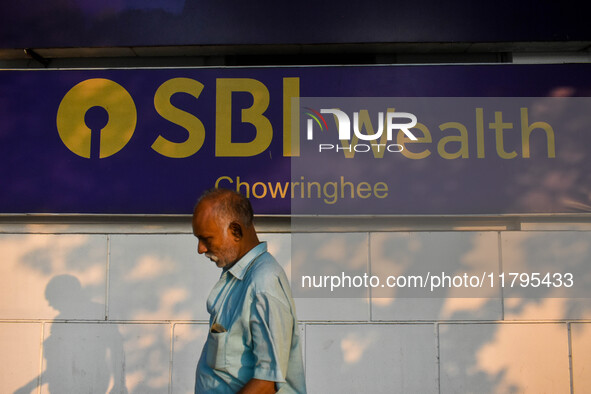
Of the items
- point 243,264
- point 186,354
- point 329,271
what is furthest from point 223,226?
point 186,354

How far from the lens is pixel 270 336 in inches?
72.9

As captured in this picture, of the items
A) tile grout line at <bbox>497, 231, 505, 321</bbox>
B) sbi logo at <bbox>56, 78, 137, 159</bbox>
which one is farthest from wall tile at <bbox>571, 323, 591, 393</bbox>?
sbi logo at <bbox>56, 78, 137, 159</bbox>

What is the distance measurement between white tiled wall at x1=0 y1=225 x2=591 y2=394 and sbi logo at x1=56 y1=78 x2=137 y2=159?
0.75 metres

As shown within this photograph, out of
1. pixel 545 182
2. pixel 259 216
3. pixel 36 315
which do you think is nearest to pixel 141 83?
pixel 259 216

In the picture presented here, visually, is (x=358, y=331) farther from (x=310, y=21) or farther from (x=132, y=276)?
(x=310, y=21)

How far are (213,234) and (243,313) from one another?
323 mm

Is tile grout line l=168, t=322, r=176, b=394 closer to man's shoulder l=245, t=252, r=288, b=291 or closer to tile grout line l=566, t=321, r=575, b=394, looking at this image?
man's shoulder l=245, t=252, r=288, b=291

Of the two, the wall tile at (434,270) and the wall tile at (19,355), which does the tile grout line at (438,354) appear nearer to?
the wall tile at (434,270)

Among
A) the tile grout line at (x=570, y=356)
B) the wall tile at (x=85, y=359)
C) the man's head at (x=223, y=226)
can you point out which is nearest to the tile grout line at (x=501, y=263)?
the tile grout line at (x=570, y=356)

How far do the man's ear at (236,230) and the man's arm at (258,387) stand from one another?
0.53 meters

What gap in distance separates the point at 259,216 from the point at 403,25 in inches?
79.5

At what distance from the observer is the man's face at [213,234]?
2.04 metres

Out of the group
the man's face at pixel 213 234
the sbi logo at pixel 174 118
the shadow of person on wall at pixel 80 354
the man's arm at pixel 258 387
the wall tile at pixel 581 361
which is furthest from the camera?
the sbi logo at pixel 174 118

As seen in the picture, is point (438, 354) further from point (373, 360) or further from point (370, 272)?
point (370, 272)
